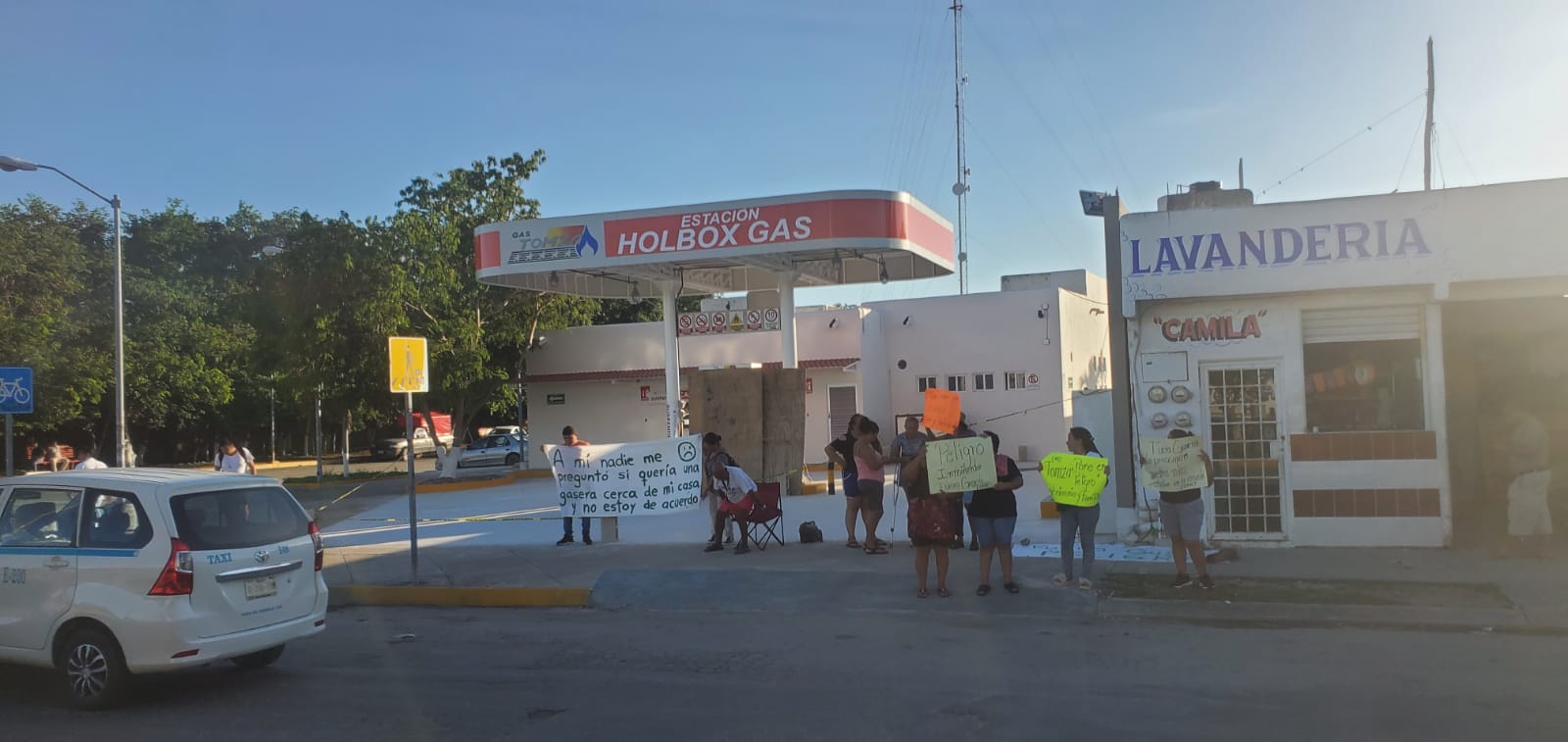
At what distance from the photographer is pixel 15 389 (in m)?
14.5

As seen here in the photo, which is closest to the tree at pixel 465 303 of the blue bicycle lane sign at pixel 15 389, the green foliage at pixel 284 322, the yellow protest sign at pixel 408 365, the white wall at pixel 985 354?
the green foliage at pixel 284 322

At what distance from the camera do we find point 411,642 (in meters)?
9.42

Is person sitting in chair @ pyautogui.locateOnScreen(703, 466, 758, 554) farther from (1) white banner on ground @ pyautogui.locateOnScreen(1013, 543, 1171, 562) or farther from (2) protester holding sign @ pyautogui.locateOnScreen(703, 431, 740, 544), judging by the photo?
(1) white banner on ground @ pyautogui.locateOnScreen(1013, 543, 1171, 562)

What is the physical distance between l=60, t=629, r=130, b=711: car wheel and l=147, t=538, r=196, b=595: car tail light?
514 mm

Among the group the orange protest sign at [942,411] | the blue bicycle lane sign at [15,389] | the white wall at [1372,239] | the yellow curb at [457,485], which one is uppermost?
the white wall at [1372,239]

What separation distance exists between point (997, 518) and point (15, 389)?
13331 millimetres

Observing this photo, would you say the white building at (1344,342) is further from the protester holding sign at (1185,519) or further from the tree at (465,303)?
the tree at (465,303)

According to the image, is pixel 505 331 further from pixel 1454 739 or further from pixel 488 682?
pixel 1454 739

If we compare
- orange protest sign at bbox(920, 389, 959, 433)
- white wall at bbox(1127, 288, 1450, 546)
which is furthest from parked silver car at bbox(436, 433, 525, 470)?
white wall at bbox(1127, 288, 1450, 546)

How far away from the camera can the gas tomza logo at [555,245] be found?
1956 cm

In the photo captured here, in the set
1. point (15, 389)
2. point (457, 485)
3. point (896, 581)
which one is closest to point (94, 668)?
point (896, 581)

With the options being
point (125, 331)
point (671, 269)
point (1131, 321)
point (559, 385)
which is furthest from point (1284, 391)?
point (125, 331)

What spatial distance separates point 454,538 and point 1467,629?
13019 mm

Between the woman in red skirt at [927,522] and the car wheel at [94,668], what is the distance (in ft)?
21.6
